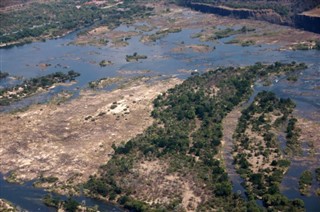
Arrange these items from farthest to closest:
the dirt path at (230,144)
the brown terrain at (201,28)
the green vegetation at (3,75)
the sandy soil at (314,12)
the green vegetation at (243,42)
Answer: the sandy soil at (314,12) < the brown terrain at (201,28) < the green vegetation at (243,42) < the green vegetation at (3,75) < the dirt path at (230,144)

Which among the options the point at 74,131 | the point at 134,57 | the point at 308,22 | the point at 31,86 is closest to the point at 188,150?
the point at 74,131

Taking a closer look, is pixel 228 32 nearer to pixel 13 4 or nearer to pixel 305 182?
pixel 305 182

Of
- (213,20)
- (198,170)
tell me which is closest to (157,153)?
(198,170)

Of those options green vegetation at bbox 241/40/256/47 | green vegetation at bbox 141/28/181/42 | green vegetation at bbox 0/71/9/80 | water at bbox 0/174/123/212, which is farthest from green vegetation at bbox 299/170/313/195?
green vegetation at bbox 141/28/181/42

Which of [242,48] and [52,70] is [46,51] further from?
[242,48]

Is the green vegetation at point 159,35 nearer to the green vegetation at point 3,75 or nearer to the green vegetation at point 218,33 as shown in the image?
the green vegetation at point 218,33

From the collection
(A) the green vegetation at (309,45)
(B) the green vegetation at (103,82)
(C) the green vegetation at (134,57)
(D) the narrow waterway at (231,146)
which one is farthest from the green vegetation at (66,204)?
(A) the green vegetation at (309,45)

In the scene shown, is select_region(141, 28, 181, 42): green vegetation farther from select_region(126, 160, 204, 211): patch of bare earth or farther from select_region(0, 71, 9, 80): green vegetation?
select_region(126, 160, 204, 211): patch of bare earth
